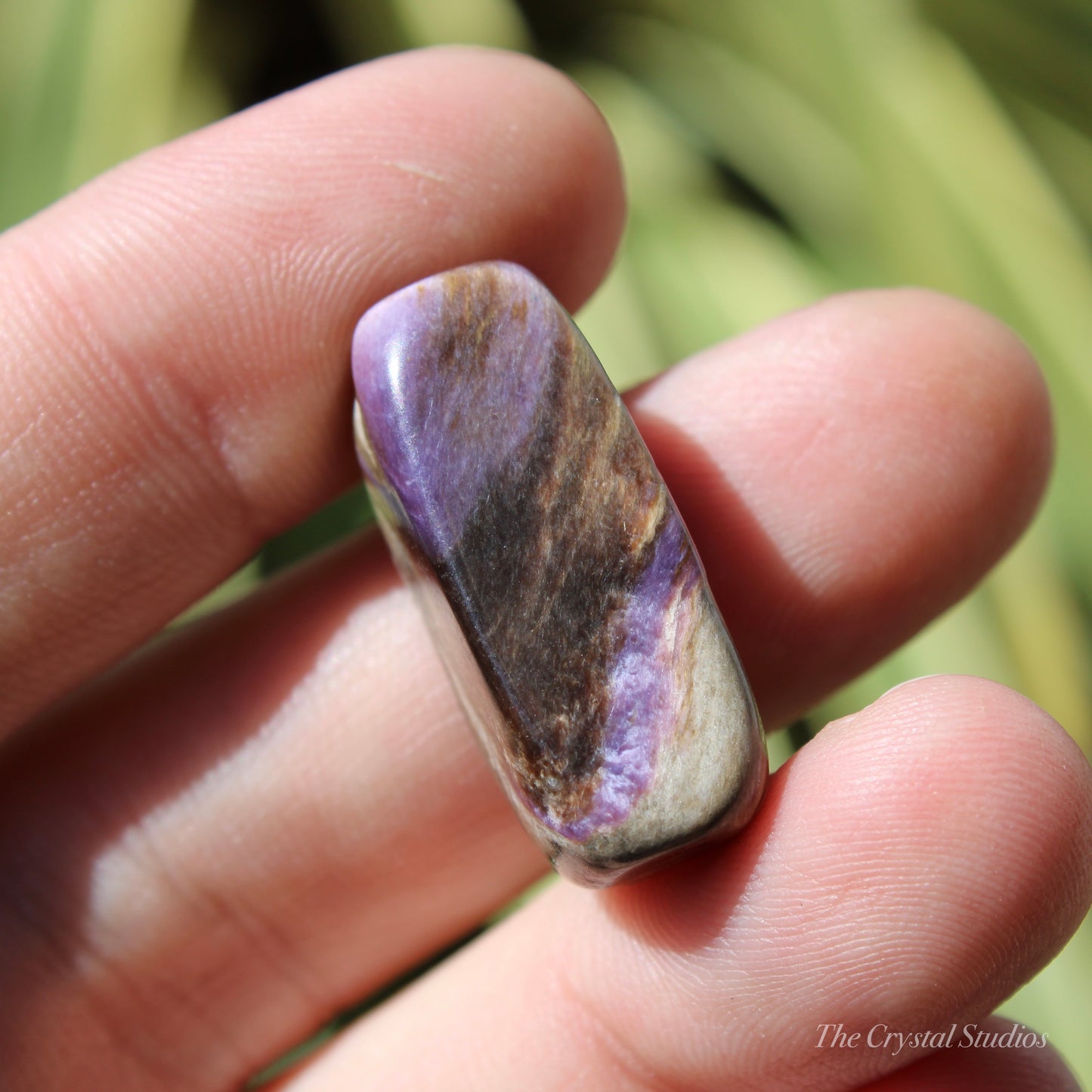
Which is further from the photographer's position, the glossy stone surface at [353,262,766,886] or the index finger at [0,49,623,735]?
the index finger at [0,49,623,735]

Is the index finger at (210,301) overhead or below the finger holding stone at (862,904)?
Answer: overhead

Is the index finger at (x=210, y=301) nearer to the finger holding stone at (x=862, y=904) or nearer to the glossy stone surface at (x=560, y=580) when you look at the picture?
the glossy stone surface at (x=560, y=580)

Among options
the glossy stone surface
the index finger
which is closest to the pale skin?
the index finger

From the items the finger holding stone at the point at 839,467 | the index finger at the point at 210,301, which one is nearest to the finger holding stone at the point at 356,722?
the finger holding stone at the point at 839,467

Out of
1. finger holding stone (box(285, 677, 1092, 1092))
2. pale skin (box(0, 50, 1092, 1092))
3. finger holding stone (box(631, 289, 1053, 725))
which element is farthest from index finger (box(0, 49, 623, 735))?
finger holding stone (box(285, 677, 1092, 1092))

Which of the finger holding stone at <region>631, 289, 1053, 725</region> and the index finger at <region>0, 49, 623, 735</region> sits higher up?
the index finger at <region>0, 49, 623, 735</region>

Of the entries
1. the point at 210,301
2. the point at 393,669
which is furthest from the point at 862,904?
the point at 210,301

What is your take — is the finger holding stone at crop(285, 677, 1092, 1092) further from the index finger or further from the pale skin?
the index finger

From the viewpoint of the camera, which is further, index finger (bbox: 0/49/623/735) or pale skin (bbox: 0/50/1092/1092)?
index finger (bbox: 0/49/623/735)
